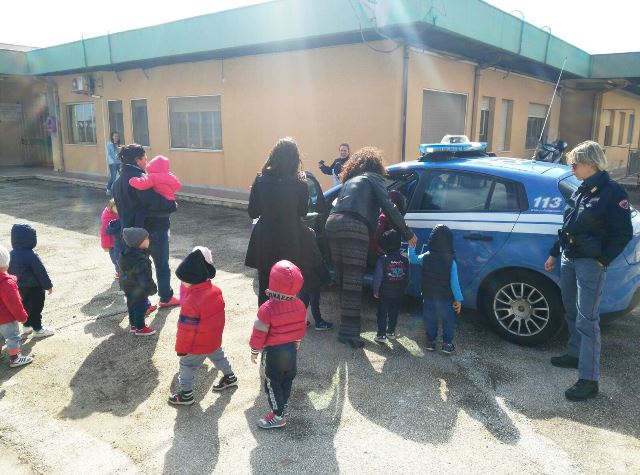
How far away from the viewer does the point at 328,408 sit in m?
3.40

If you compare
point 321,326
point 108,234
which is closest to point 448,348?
point 321,326

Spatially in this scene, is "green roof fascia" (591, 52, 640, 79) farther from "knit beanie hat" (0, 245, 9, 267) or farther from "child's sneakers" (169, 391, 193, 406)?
"knit beanie hat" (0, 245, 9, 267)

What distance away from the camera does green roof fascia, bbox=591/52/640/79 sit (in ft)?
48.3

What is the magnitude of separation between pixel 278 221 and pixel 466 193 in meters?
1.81

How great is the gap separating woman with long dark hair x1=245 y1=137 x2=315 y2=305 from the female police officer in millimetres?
1975

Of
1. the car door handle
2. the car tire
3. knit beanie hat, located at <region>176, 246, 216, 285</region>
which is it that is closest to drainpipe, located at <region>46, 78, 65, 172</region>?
knit beanie hat, located at <region>176, 246, 216, 285</region>

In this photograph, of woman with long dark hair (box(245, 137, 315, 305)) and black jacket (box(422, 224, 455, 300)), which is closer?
woman with long dark hair (box(245, 137, 315, 305))

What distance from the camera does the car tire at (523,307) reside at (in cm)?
414

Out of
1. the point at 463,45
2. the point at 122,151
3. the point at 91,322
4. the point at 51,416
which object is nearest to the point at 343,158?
the point at 463,45

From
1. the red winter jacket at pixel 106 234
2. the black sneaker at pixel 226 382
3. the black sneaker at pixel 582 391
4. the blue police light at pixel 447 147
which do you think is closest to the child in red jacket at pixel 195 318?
the black sneaker at pixel 226 382

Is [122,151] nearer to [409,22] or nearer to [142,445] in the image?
[142,445]

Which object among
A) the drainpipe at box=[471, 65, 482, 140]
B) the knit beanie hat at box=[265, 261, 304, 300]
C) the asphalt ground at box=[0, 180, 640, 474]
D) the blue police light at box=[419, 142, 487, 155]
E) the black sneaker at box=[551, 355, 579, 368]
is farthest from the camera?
the drainpipe at box=[471, 65, 482, 140]

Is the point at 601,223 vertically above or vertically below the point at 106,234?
above

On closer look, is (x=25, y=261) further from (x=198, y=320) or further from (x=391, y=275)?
(x=391, y=275)
